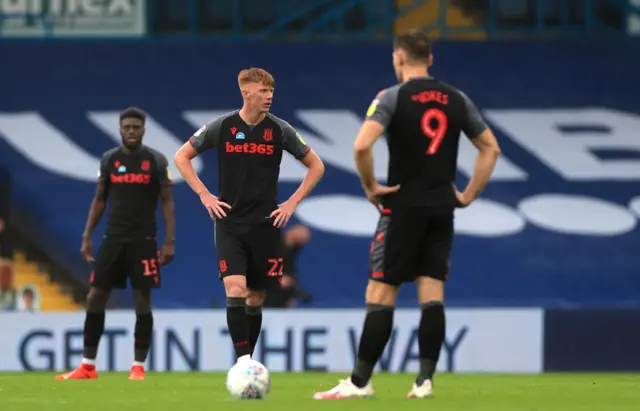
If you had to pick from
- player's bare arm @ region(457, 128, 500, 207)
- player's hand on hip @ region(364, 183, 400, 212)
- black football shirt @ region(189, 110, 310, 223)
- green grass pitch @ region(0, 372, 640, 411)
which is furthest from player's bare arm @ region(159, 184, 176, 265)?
player's bare arm @ region(457, 128, 500, 207)

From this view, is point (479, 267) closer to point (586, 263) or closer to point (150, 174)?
point (586, 263)

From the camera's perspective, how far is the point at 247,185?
9328 millimetres

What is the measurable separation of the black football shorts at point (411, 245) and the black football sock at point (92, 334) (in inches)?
162

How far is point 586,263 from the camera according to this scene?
1723 centimetres

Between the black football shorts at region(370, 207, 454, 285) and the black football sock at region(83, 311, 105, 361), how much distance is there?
4121mm

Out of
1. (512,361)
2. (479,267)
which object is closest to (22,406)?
(512,361)

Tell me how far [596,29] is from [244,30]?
3.84 m

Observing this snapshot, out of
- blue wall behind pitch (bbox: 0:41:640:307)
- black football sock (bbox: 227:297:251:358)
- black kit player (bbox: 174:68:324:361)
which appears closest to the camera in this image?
black football sock (bbox: 227:297:251:358)

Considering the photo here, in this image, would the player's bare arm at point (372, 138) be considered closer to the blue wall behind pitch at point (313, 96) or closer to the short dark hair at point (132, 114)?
the short dark hair at point (132, 114)

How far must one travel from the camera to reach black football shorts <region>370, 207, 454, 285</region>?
7805 mm

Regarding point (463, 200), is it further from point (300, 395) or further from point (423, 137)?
point (300, 395)

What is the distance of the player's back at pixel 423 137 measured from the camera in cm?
780

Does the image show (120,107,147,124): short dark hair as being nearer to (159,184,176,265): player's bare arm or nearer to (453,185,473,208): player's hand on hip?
(159,184,176,265): player's bare arm

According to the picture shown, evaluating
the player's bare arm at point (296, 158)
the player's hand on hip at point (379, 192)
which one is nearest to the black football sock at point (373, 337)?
the player's hand on hip at point (379, 192)
